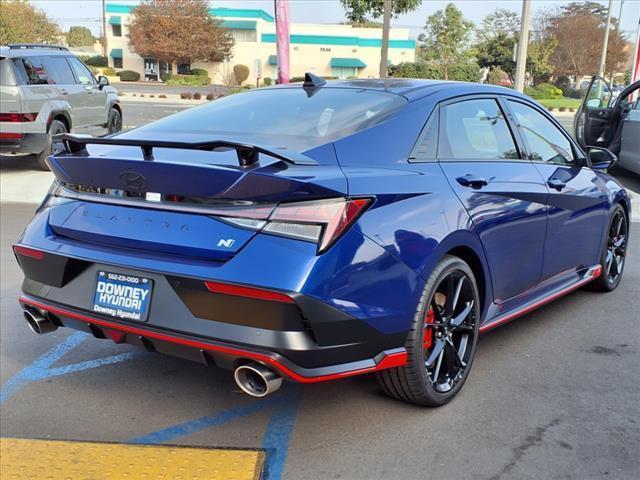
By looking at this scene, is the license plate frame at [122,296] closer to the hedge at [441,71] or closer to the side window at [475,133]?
the side window at [475,133]

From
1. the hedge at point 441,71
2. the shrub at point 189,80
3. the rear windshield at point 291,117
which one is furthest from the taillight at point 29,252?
the shrub at point 189,80

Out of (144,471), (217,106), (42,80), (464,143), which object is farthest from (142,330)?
(42,80)

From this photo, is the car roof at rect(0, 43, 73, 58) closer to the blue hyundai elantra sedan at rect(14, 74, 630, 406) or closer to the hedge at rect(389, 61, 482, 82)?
the blue hyundai elantra sedan at rect(14, 74, 630, 406)

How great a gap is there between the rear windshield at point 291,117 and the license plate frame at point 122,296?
915 mm

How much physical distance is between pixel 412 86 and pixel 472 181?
0.69 metres

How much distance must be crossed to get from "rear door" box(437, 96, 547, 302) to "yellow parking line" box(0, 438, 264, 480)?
1.64 meters

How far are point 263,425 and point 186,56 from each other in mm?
60141

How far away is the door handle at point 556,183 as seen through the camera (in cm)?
433

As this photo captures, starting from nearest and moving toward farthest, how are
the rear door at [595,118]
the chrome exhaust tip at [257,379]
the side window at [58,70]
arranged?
the chrome exhaust tip at [257,379] → the rear door at [595,118] → the side window at [58,70]

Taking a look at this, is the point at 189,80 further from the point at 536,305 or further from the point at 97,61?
the point at 536,305

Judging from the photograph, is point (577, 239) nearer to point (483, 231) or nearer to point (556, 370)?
point (556, 370)

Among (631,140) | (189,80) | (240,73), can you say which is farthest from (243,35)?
(631,140)

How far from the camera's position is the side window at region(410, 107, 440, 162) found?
3367mm

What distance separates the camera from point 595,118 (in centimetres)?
1148
